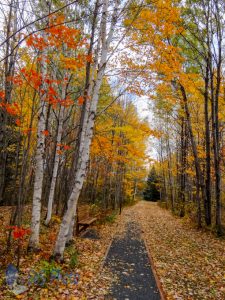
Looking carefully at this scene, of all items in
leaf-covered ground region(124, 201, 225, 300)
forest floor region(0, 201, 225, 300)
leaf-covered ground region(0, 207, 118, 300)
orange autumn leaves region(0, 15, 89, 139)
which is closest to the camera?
leaf-covered ground region(0, 207, 118, 300)

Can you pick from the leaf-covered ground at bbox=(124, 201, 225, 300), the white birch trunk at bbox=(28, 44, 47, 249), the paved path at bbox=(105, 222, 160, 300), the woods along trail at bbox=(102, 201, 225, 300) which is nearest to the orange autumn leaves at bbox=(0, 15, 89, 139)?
the white birch trunk at bbox=(28, 44, 47, 249)

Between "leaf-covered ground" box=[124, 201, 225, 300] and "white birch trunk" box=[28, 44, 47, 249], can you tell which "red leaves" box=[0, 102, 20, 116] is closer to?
"white birch trunk" box=[28, 44, 47, 249]

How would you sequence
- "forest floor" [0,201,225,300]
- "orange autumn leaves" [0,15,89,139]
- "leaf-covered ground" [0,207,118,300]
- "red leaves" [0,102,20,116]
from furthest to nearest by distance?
"red leaves" [0,102,20,116]
"orange autumn leaves" [0,15,89,139]
"forest floor" [0,201,225,300]
"leaf-covered ground" [0,207,118,300]

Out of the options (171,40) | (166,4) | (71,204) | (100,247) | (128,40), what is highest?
(171,40)

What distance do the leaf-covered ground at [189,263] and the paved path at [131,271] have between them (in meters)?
0.30

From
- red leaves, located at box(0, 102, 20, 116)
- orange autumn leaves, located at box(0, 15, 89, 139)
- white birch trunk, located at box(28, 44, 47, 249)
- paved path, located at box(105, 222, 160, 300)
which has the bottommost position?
paved path, located at box(105, 222, 160, 300)

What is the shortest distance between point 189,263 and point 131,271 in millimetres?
1927

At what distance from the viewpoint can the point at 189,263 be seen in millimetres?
6387

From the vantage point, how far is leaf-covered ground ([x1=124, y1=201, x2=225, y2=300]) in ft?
15.5

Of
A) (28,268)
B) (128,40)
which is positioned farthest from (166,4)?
(28,268)

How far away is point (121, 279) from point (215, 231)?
22.7ft

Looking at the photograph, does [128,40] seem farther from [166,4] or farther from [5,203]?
[5,203]

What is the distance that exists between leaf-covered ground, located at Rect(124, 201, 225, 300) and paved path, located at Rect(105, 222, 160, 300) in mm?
301

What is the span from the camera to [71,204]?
551 centimetres
